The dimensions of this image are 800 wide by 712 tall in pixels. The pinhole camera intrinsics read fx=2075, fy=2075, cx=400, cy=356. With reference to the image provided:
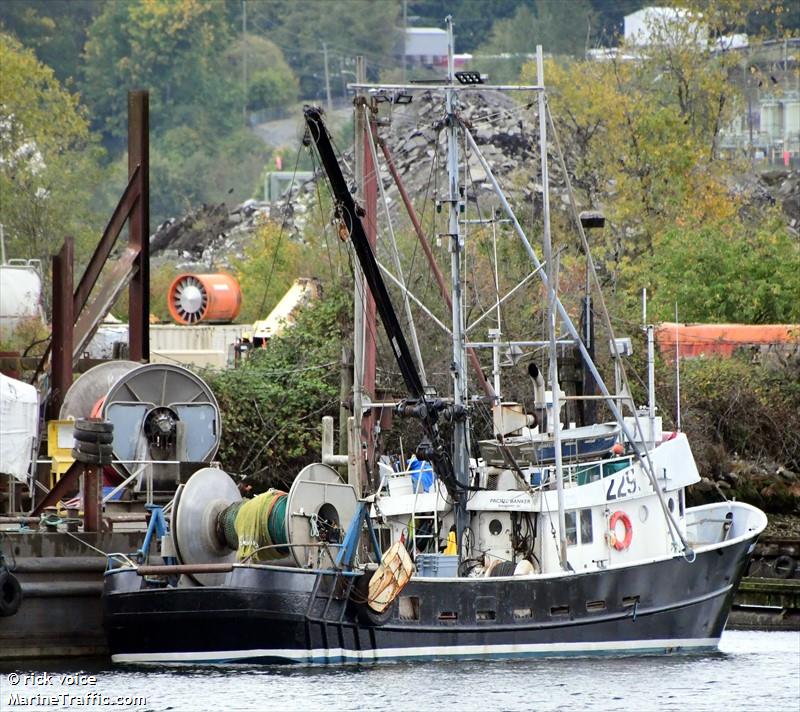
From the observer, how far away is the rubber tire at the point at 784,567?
39.2 metres

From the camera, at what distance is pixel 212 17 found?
486 ft

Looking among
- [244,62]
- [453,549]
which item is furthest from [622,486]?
[244,62]

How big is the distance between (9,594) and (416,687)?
19.2ft

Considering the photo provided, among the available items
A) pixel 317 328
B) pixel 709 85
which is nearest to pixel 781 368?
pixel 317 328

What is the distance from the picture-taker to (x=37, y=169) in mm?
80188

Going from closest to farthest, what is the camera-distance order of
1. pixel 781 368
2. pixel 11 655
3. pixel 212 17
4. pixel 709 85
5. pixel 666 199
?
pixel 11 655, pixel 781 368, pixel 666 199, pixel 709 85, pixel 212 17

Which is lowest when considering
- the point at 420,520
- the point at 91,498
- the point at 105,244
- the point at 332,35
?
the point at 420,520

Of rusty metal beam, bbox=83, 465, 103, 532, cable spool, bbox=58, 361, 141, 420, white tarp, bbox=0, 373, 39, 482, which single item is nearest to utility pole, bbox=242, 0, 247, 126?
cable spool, bbox=58, 361, 141, 420

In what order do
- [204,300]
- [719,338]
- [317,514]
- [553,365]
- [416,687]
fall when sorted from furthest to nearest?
1. [204,300]
2. [719,338]
3. [553,365]
4. [317,514]
5. [416,687]

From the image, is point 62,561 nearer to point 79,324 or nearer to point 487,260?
point 79,324

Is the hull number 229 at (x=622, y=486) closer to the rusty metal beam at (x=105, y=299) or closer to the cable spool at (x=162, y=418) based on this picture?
the cable spool at (x=162, y=418)

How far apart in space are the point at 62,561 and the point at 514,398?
49.6 feet

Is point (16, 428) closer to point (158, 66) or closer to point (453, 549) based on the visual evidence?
point (453, 549)

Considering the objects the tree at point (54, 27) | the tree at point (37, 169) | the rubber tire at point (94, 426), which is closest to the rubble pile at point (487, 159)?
the tree at point (37, 169)
